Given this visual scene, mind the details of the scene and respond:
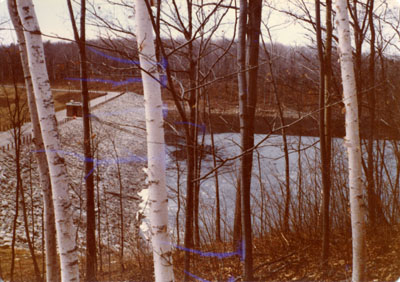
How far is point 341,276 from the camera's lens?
9.65 feet

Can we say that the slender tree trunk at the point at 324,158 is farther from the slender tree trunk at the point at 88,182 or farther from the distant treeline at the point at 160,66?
the slender tree trunk at the point at 88,182

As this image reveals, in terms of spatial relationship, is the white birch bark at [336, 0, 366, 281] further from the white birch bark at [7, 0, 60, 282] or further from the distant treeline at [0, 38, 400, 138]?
the white birch bark at [7, 0, 60, 282]

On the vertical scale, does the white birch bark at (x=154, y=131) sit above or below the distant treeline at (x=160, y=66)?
below

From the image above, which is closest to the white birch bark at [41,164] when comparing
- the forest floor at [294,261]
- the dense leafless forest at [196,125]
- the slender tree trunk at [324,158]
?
the dense leafless forest at [196,125]

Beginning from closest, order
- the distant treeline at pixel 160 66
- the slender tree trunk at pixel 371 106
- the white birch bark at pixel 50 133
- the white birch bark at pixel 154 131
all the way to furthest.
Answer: the white birch bark at pixel 154 131 < the white birch bark at pixel 50 133 < the distant treeline at pixel 160 66 < the slender tree trunk at pixel 371 106

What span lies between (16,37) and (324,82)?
2927mm

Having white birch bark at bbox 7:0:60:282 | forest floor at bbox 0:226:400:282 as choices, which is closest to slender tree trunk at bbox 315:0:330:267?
forest floor at bbox 0:226:400:282

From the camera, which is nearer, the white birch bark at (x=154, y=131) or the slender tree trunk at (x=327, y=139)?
the white birch bark at (x=154, y=131)

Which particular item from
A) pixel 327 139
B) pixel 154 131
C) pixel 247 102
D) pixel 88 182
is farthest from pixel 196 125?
pixel 154 131

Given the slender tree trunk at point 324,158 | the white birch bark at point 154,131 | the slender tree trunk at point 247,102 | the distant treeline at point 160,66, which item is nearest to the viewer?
the white birch bark at point 154,131

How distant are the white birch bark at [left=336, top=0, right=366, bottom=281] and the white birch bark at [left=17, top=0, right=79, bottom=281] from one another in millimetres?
1983

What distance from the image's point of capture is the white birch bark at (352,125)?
2.32 m

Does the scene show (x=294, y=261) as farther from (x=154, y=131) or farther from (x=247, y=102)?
(x=154, y=131)

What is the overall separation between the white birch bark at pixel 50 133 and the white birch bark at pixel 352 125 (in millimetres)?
1983
